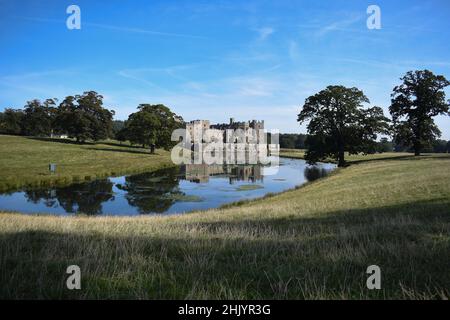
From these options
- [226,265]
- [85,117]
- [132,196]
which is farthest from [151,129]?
[226,265]

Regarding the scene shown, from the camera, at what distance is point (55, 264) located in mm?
5312

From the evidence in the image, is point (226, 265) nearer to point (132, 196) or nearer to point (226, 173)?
point (132, 196)

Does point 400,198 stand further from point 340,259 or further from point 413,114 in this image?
point 413,114

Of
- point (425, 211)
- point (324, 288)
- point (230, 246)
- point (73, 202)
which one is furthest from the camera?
point (73, 202)

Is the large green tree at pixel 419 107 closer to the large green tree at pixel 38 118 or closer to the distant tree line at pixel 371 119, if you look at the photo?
the distant tree line at pixel 371 119

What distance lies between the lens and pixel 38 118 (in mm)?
120438

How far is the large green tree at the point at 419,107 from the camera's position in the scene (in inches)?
2157

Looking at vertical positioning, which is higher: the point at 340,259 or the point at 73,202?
the point at 340,259

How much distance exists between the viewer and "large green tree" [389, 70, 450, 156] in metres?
54.8

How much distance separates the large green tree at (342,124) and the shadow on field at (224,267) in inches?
2020

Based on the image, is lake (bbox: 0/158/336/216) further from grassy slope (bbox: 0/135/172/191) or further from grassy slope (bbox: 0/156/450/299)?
grassy slope (bbox: 0/156/450/299)
